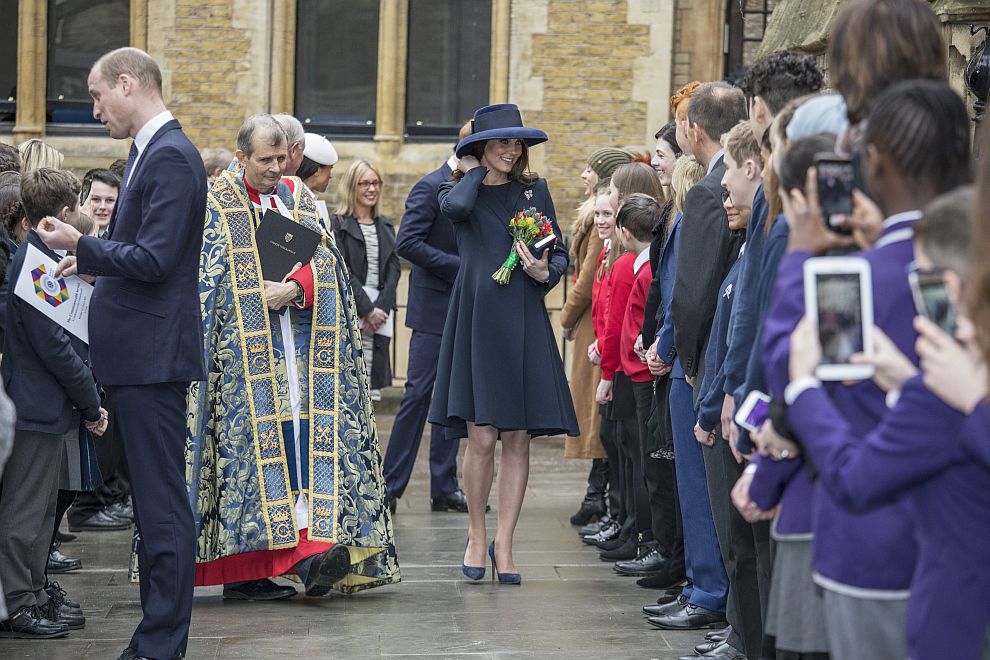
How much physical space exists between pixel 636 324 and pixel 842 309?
3.93 metres

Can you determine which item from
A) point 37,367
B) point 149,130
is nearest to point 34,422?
point 37,367

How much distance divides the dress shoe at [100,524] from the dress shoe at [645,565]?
2862 millimetres

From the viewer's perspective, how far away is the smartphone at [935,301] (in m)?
2.50

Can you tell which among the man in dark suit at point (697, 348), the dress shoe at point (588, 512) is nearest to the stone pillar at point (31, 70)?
the dress shoe at point (588, 512)

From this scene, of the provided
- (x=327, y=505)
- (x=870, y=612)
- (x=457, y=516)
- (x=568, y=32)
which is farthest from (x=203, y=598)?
(x=568, y=32)

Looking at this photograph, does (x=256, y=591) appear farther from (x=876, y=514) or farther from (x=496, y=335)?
(x=876, y=514)

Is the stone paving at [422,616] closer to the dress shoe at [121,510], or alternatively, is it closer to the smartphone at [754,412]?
the dress shoe at [121,510]

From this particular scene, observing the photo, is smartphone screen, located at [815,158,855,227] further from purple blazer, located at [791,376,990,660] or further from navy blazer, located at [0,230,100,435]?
navy blazer, located at [0,230,100,435]

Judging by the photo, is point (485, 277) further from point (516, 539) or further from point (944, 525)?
point (944, 525)

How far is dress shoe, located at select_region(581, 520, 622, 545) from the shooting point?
7.44 m

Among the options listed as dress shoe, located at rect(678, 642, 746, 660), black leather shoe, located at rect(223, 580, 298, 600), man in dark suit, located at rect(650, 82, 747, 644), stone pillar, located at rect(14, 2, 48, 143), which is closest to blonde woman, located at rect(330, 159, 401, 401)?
black leather shoe, located at rect(223, 580, 298, 600)

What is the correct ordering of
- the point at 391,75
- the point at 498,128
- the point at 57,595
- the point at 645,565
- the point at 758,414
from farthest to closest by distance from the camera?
the point at 391,75, the point at 645,565, the point at 498,128, the point at 57,595, the point at 758,414

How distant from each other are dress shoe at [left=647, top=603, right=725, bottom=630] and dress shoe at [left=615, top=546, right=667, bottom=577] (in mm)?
981

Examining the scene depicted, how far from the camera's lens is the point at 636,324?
258 inches
